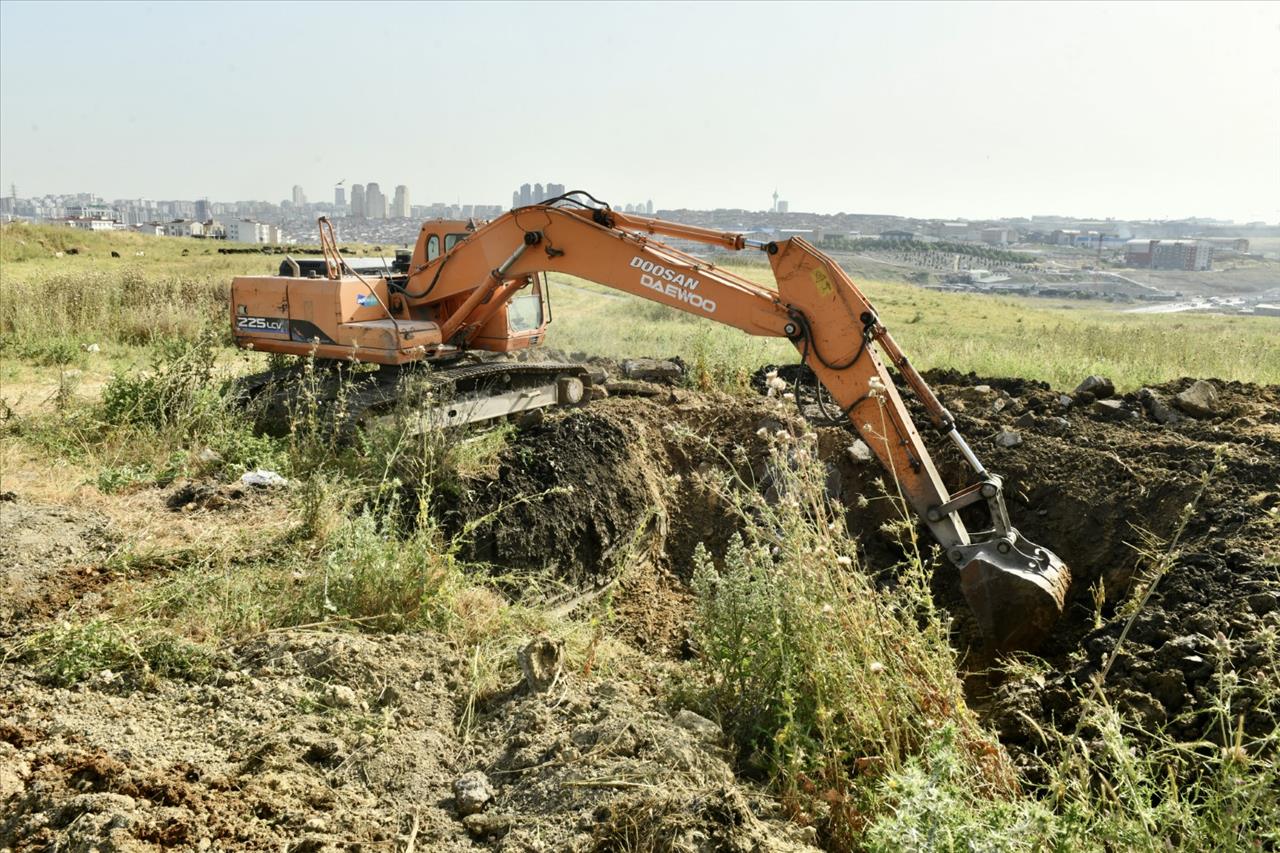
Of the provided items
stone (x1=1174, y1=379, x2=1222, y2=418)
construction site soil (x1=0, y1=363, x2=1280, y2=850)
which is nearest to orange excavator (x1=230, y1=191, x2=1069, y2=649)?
construction site soil (x1=0, y1=363, x2=1280, y2=850)

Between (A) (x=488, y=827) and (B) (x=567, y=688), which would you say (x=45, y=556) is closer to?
(B) (x=567, y=688)

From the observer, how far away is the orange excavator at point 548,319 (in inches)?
226

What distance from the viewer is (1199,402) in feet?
29.3

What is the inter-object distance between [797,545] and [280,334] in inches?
269

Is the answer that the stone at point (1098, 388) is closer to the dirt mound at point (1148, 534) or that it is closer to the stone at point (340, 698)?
the dirt mound at point (1148, 534)

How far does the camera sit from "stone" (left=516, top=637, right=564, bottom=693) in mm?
3992

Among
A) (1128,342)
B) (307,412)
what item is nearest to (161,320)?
(307,412)

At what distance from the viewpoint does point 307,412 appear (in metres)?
8.19

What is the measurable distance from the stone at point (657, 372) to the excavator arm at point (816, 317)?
2482 mm

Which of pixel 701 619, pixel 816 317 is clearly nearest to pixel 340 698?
pixel 701 619

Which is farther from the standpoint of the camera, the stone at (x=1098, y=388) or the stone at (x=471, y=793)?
the stone at (x=1098, y=388)

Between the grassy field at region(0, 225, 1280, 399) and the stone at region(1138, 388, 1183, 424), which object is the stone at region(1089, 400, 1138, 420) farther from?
the grassy field at region(0, 225, 1280, 399)

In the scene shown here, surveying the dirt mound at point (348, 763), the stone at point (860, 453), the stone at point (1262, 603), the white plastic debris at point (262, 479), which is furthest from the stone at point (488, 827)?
the stone at point (860, 453)

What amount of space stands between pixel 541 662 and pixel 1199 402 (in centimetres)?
736
